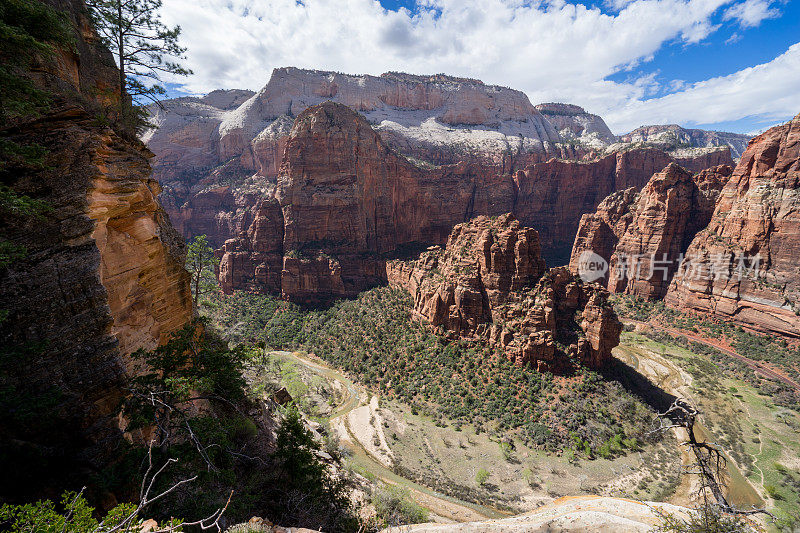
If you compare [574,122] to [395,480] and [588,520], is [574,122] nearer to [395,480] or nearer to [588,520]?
[395,480]

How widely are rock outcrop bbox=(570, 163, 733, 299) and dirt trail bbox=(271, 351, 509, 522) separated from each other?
61.4 m

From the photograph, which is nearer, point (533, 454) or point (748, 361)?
point (533, 454)

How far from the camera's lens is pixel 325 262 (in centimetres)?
6506

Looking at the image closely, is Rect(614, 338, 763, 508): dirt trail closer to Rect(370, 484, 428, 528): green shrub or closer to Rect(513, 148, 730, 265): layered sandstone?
Rect(370, 484, 428, 528): green shrub

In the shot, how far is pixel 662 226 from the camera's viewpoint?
6100 centimetres

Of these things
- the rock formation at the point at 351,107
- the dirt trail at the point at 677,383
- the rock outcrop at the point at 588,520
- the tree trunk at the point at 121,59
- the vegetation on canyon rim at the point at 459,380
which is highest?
the rock formation at the point at 351,107

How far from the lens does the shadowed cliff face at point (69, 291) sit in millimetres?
8242

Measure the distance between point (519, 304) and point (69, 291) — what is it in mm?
37845

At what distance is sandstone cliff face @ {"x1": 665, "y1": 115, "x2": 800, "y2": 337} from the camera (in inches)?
1823

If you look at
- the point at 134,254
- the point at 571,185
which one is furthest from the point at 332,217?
the point at 571,185

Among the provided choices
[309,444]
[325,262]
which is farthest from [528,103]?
[309,444]

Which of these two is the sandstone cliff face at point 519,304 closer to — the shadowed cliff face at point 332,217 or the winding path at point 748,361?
the shadowed cliff face at point 332,217

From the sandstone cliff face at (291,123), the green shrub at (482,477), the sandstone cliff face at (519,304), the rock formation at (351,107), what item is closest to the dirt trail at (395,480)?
the green shrub at (482,477)

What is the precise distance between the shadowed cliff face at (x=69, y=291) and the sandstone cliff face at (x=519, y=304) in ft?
114
